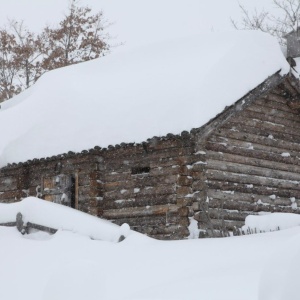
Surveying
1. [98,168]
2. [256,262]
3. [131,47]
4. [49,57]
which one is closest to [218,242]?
[256,262]

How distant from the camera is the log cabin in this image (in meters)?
13.5

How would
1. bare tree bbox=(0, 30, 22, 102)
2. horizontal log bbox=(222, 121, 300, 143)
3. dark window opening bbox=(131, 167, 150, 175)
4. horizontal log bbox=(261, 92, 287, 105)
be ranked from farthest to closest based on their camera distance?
bare tree bbox=(0, 30, 22, 102)
horizontal log bbox=(261, 92, 287, 105)
horizontal log bbox=(222, 121, 300, 143)
dark window opening bbox=(131, 167, 150, 175)

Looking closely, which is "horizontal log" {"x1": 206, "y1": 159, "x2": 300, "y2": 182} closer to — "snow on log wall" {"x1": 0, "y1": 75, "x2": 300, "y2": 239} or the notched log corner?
"snow on log wall" {"x1": 0, "y1": 75, "x2": 300, "y2": 239}

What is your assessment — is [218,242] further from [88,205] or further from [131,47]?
[131,47]

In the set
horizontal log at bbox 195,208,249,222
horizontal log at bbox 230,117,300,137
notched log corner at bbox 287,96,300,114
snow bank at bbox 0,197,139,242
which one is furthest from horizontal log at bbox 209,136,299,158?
snow bank at bbox 0,197,139,242

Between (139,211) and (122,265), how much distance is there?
5129mm

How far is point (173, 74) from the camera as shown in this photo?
15547mm

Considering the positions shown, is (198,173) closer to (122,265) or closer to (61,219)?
(61,219)

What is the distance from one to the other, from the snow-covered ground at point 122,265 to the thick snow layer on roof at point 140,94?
3498 millimetres

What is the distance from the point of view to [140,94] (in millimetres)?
15430

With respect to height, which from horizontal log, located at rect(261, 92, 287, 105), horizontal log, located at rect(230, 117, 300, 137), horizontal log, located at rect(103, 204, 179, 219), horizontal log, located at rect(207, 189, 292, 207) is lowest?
horizontal log, located at rect(103, 204, 179, 219)

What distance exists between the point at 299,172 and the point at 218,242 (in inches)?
264

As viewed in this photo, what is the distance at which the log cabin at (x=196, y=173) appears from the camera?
13531 mm

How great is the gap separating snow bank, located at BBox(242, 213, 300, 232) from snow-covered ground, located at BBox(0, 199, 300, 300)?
1310 millimetres
